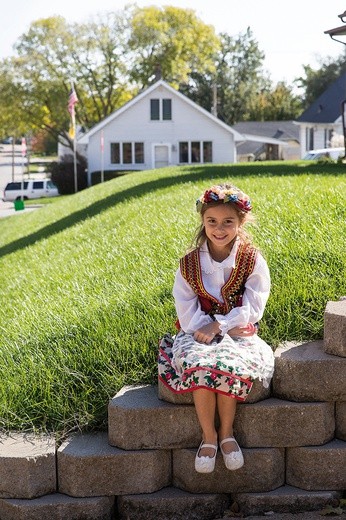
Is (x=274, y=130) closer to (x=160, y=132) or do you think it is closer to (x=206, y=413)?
(x=160, y=132)

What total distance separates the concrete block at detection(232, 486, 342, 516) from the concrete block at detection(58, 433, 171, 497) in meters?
0.40

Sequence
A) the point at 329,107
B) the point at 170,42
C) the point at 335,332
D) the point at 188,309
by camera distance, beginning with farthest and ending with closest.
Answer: the point at 170,42 < the point at 329,107 < the point at 188,309 < the point at 335,332

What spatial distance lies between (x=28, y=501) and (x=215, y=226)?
4.75 feet

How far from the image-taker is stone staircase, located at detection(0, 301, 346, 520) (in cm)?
362

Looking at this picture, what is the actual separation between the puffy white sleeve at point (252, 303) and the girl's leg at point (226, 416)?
1.12 ft

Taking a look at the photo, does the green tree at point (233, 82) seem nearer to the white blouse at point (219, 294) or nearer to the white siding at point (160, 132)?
the white siding at point (160, 132)

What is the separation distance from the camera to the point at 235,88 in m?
75.2

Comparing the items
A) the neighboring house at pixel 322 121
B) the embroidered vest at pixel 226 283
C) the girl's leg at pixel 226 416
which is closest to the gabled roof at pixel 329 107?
the neighboring house at pixel 322 121

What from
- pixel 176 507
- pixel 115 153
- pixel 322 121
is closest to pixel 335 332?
pixel 176 507

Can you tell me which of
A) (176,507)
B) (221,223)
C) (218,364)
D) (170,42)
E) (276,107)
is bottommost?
(176,507)

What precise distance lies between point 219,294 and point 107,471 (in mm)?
931

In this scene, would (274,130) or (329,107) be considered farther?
(274,130)

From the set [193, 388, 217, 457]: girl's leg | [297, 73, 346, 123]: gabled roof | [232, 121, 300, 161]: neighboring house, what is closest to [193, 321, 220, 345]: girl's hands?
[193, 388, 217, 457]: girl's leg

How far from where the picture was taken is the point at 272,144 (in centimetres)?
5484
